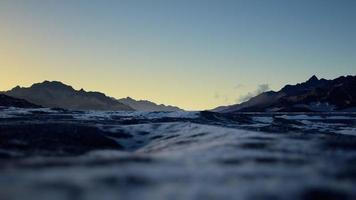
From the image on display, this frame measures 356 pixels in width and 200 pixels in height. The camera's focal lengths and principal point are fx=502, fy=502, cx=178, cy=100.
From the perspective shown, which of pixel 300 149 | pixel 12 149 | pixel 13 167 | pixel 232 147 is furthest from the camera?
pixel 12 149

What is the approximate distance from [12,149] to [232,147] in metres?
21.9

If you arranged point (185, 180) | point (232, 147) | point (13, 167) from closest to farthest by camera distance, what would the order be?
point (185, 180) < point (13, 167) < point (232, 147)

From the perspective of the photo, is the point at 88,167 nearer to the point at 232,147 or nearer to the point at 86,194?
the point at 86,194

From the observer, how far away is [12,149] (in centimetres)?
5016

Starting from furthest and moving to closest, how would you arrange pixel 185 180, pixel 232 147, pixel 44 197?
pixel 232 147 → pixel 185 180 → pixel 44 197

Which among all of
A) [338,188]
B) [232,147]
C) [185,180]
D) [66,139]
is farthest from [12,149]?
[338,188]

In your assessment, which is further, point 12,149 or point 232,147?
point 12,149

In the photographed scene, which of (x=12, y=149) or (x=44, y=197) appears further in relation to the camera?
(x=12, y=149)

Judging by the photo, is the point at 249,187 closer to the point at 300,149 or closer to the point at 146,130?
the point at 300,149

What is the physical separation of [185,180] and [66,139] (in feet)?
106

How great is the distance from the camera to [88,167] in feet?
114

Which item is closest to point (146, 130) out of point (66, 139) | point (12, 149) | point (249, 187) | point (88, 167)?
point (66, 139)

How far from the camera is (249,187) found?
1173 inches

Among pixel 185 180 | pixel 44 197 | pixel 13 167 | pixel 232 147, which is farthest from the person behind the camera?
pixel 232 147
